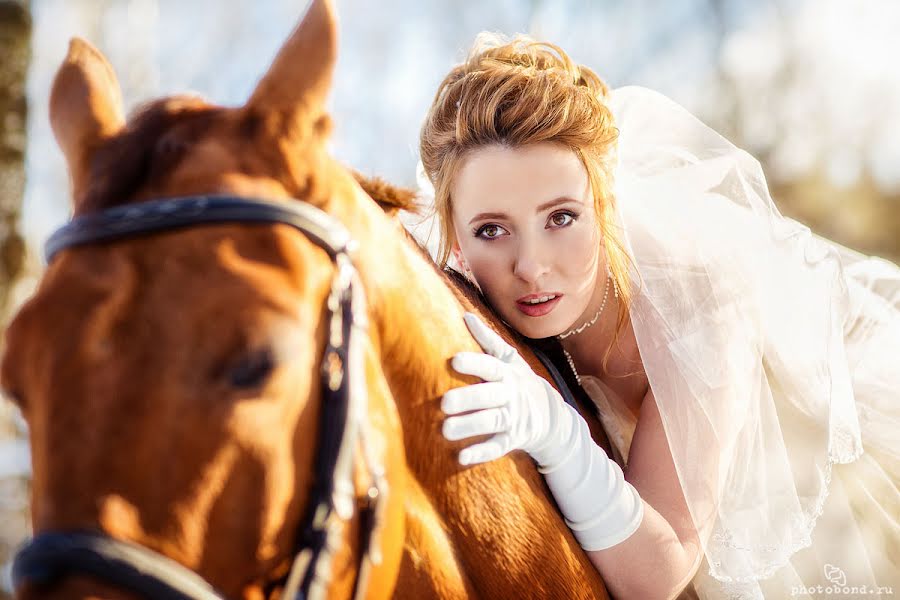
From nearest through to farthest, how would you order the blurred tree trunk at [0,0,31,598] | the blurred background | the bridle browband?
1. the bridle browband
2. the blurred tree trunk at [0,0,31,598]
3. the blurred background

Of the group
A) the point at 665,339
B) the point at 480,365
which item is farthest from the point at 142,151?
the point at 665,339

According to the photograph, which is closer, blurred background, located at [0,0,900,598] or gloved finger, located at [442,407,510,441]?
gloved finger, located at [442,407,510,441]

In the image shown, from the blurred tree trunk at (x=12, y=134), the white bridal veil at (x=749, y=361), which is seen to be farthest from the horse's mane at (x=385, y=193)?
the blurred tree trunk at (x=12, y=134)

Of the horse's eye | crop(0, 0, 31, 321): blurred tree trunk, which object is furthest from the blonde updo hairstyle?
crop(0, 0, 31, 321): blurred tree trunk

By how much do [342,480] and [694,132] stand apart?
2.03 meters

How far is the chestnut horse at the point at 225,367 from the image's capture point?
0.98 metres

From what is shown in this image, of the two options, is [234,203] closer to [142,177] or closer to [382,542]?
[142,177]

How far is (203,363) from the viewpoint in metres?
1.01

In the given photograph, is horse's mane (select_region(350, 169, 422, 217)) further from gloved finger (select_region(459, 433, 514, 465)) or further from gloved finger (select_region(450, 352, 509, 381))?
gloved finger (select_region(459, 433, 514, 465))

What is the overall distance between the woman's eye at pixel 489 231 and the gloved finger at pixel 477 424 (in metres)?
0.77

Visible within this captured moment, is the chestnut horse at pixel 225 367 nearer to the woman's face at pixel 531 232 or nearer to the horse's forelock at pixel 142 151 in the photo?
the horse's forelock at pixel 142 151

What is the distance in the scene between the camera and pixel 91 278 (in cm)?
104

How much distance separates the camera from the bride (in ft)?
5.55

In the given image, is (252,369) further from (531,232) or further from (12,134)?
(12,134)
